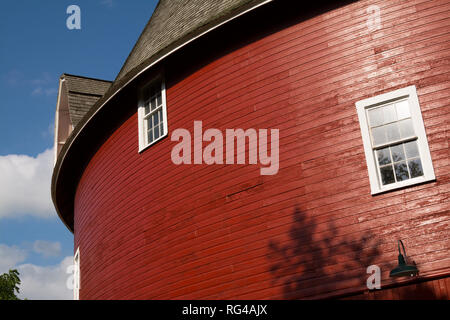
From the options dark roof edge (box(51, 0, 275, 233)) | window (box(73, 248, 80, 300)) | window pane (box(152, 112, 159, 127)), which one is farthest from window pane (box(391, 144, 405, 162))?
window (box(73, 248, 80, 300))

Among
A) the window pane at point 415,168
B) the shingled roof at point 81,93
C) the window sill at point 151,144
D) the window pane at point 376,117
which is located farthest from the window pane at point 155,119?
the window pane at point 415,168

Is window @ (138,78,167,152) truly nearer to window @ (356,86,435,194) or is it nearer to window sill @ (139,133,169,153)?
window sill @ (139,133,169,153)

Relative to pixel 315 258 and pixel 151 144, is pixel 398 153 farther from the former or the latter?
pixel 151 144

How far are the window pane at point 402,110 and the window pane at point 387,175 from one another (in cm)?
95

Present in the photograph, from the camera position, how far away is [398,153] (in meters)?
9.87

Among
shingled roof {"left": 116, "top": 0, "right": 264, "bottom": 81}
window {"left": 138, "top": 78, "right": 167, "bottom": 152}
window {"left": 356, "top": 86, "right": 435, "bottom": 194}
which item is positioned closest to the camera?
window {"left": 356, "top": 86, "right": 435, "bottom": 194}

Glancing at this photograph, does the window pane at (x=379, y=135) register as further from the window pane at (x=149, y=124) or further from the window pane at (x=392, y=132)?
the window pane at (x=149, y=124)

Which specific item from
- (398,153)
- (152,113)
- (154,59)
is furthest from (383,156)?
(152,113)

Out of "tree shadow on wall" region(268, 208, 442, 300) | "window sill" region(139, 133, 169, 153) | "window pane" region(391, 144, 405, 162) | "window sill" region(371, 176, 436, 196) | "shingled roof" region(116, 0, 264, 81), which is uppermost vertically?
"shingled roof" region(116, 0, 264, 81)

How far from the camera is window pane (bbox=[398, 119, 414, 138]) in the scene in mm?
9930

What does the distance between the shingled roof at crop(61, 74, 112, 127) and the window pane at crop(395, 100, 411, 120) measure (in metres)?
10.6

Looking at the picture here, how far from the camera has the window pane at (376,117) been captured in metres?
10.3

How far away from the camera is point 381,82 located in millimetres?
10438

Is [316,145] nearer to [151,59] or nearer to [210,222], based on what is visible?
[210,222]
